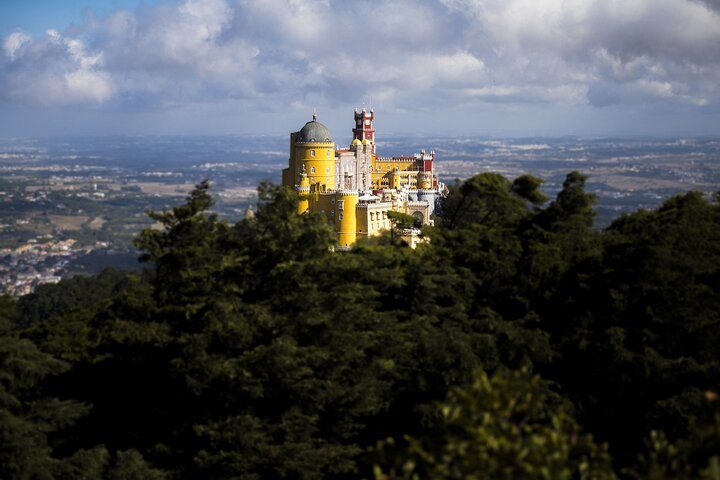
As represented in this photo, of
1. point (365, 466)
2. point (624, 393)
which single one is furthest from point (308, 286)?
point (624, 393)

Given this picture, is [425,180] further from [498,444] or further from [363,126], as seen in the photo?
[498,444]

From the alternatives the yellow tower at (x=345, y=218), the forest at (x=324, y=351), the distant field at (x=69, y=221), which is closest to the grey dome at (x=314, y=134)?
the yellow tower at (x=345, y=218)

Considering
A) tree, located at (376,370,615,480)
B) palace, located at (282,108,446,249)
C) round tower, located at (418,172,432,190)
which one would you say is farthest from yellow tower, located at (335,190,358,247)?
tree, located at (376,370,615,480)

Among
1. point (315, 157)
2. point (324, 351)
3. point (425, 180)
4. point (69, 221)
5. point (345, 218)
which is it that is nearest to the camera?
point (324, 351)

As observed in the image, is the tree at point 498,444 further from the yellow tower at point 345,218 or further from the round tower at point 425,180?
the round tower at point 425,180

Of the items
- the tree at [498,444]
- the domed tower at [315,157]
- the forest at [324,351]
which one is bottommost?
the forest at [324,351]

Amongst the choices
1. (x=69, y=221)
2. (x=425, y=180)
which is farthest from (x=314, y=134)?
(x=69, y=221)

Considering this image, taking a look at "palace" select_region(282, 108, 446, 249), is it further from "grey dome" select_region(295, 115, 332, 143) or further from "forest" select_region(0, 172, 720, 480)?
"forest" select_region(0, 172, 720, 480)

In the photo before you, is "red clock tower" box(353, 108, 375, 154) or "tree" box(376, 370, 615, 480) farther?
"red clock tower" box(353, 108, 375, 154)
